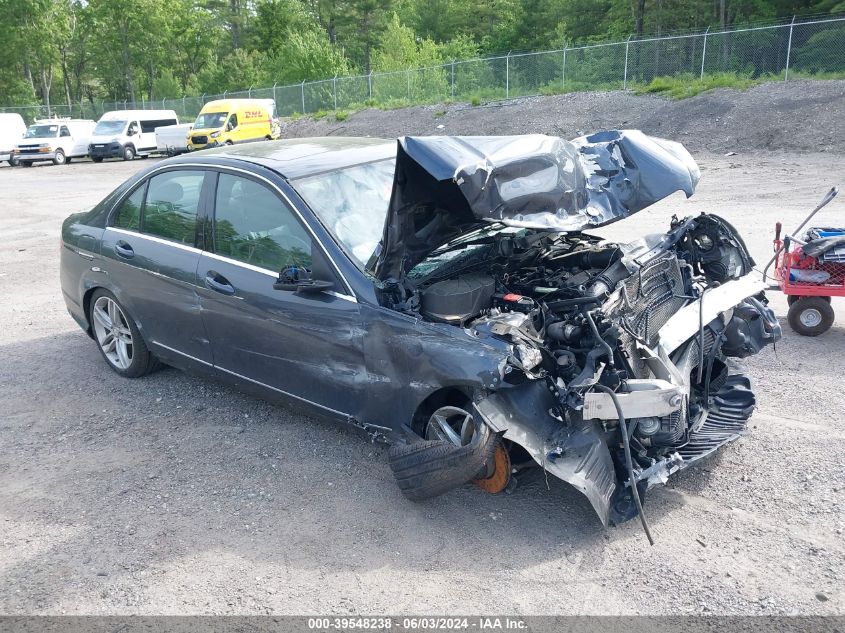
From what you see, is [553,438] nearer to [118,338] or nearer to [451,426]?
[451,426]

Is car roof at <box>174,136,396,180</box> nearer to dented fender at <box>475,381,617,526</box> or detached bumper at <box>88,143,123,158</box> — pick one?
dented fender at <box>475,381,617,526</box>

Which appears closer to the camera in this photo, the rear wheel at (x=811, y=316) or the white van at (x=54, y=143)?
the rear wheel at (x=811, y=316)

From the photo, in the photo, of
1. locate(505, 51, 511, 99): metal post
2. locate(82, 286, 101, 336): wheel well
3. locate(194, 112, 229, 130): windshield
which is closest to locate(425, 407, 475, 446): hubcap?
locate(82, 286, 101, 336): wheel well

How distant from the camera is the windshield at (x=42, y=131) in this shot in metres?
32.8

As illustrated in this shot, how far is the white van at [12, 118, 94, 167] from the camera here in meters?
32.2

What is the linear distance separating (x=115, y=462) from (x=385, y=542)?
1975 millimetres

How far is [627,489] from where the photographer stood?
3576 mm

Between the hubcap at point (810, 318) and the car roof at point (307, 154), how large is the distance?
3.88 m

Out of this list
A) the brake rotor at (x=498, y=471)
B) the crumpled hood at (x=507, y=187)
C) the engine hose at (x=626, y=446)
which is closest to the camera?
the engine hose at (x=626, y=446)

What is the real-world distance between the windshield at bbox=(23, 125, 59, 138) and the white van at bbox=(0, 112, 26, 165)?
77 cm

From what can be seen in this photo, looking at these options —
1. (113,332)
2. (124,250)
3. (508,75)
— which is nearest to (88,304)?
(113,332)

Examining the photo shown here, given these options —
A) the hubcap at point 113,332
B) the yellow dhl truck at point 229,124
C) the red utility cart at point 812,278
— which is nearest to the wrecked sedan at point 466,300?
the hubcap at point 113,332

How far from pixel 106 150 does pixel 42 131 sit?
12.9ft

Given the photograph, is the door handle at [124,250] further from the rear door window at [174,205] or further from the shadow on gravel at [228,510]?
the shadow on gravel at [228,510]
